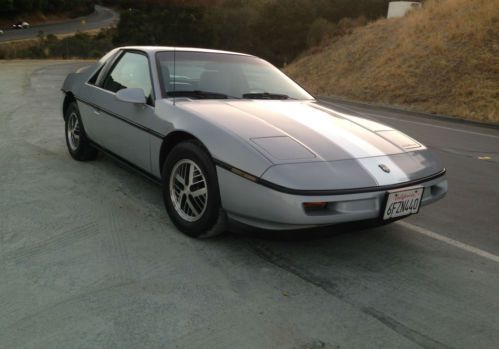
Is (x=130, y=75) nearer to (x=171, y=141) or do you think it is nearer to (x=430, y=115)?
(x=171, y=141)

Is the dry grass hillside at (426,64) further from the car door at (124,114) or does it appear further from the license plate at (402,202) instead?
the car door at (124,114)

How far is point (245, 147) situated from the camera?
9.64 feet

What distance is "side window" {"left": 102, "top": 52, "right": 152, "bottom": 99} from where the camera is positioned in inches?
157

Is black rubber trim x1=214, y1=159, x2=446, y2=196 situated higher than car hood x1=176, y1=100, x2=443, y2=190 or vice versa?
car hood x1=176, y1=100, x2=443, y2=190

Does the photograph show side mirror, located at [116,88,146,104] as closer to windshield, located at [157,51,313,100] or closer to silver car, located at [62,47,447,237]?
silver car, located at [62,47,447,237]

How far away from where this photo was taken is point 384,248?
11.2ft

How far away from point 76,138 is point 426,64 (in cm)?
1493

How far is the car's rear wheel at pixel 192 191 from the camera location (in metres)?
3.11

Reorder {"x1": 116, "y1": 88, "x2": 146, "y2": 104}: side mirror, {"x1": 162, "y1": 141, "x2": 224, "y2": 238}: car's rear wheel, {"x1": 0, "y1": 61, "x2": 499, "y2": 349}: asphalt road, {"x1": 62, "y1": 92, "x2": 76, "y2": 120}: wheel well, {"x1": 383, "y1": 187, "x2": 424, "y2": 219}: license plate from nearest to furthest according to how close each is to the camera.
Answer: {"x1": 0, "y1": 61, "x2": 499, "y2": 349}: asphalt road
{"x1": 383, "y1": 187, "x2": 424, "y2": 219}: license plate
{"x1": 162, "y1": 141, "x2": 224, "y2": 238}: car's rear wheel
{"x1": 116, "y1": 88, "x2": 146, "y2": 104}: side mirror
{"x1": 62, "y1": 92, "x2": 76, "y2": 120}: wheel well

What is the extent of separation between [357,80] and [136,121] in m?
16.3

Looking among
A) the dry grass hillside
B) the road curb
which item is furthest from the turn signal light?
the dry grass hillside

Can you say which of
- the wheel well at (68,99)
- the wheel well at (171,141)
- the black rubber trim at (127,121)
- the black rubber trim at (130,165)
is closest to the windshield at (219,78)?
the black rubber trim at (127,121)

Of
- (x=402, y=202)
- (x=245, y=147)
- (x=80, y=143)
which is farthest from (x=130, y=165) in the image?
(x=402, y=202)

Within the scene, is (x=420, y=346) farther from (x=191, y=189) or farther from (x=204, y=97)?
(x=204, y=97)
